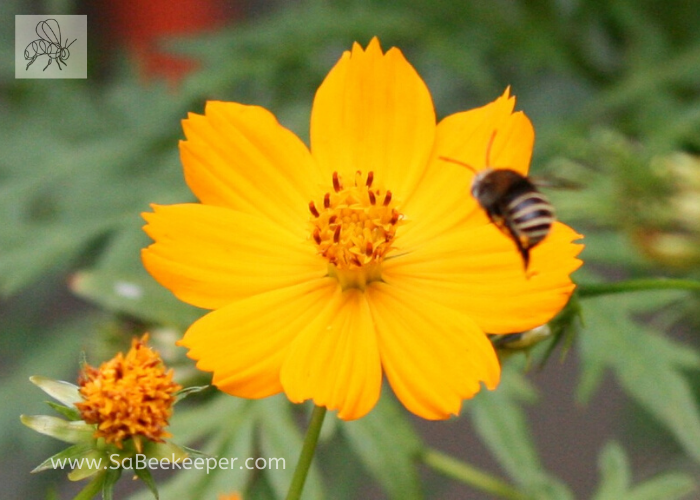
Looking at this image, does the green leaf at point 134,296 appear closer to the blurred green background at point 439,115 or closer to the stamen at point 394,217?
the blurred green background at point 439,115

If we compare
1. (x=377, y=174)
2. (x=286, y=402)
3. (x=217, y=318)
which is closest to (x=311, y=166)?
(x=377, y=174)

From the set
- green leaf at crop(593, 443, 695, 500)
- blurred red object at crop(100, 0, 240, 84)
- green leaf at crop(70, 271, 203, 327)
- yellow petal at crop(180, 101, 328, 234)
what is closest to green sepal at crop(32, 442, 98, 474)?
yellow petal at crop(180, 101, 328, 234)

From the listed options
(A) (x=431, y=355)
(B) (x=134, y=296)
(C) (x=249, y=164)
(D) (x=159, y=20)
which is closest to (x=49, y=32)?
(B) (x=134, y=296)

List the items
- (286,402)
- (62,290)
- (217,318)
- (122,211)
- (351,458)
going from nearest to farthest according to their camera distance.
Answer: (217,318)
(286,402)
(122,211)
(351,458)
(62,290)

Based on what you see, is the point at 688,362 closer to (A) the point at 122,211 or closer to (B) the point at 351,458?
(B) the point at 351,458

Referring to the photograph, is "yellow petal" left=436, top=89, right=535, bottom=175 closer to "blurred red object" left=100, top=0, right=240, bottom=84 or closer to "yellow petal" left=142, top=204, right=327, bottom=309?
"yellow petal" left=142, top=204, right=327, bottom=309

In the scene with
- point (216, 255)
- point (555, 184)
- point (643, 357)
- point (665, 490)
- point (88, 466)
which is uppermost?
point (555, 184)

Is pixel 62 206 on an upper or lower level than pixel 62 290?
upper

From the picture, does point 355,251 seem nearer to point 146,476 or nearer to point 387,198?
point 387,198
